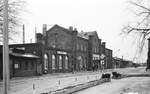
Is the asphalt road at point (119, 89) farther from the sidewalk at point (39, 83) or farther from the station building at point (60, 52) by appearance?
the station building at point (60, 52)

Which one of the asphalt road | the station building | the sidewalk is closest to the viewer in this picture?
the asphalt road

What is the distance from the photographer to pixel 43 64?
158 feet

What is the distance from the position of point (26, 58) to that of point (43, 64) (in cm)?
684

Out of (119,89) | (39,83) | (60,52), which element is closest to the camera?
(119,89)

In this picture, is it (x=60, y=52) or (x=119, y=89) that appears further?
(x=60, y=52)

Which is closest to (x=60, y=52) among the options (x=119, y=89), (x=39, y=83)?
(x=39, y=83)

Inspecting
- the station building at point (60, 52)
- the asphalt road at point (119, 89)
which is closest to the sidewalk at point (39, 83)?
the asphalt road at point (119, 89)

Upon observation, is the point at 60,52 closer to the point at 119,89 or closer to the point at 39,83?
the point at 39,83

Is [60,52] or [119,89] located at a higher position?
[60,52]

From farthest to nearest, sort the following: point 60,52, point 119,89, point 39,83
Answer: point 60,52
point 39,83
point 119,89

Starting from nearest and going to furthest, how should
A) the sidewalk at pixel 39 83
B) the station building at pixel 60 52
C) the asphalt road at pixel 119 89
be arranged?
the asphalt road at pixel 119 89
the sidewalk at pixel 39 83
the station building at pixel 60 52

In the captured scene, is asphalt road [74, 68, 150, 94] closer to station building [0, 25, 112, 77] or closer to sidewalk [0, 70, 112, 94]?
sidewalk [0, 70, 112, 94]

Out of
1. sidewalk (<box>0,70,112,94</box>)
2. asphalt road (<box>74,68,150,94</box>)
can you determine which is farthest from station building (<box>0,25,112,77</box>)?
asphalt road (<box>74,68,150,94</box>)

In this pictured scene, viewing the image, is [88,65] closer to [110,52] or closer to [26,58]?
[110,52]
